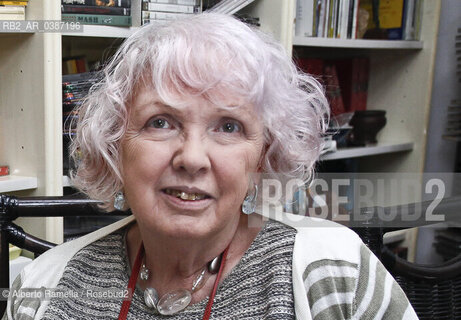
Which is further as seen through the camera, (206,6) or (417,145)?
(417,145)

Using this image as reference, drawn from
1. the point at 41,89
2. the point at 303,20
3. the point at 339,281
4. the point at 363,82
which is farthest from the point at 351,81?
the point at 339,281

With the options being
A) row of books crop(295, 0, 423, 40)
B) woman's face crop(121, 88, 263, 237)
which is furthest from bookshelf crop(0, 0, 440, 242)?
woman's face crop(121, 88, 263, 237)

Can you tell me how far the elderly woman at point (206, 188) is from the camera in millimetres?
856

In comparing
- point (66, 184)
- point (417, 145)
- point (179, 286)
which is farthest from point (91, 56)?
point (417, 145)

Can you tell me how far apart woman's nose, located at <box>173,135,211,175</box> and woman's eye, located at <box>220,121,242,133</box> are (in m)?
0.04

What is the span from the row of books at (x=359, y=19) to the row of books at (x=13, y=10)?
1.01m

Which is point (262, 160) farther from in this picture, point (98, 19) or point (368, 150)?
point (368, 150)

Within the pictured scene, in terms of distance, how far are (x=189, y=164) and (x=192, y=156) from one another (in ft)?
0.04

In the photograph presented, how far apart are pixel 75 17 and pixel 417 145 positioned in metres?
1.59

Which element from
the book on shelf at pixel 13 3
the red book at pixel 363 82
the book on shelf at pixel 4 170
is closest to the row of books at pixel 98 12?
the book on shelf at pixel 13 3

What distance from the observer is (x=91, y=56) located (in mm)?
1986

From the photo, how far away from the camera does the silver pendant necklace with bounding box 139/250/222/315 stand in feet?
3.02

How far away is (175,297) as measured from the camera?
3.09 feet

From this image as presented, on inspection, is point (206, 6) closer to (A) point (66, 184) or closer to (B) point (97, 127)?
(A) point (66, 184)
